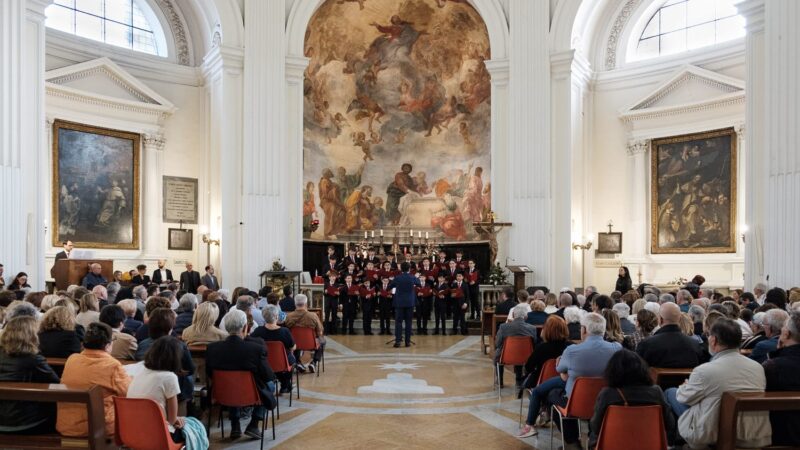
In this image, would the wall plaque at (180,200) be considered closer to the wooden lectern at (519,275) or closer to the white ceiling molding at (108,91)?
the white ceiling molding at (108,91)

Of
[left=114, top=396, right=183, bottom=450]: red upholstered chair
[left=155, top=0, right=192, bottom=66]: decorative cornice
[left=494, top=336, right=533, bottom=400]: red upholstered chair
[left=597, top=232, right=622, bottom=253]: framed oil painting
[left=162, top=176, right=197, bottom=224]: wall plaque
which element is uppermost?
[left=155, top=0, right=192, bottom=66]: decorative cornice

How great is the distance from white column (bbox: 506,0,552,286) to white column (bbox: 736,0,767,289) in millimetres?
5249

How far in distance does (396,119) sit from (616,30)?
7.45 meters

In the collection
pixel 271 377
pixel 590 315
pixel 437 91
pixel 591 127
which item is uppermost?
pixel 437 91

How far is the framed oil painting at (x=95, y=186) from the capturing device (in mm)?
17422

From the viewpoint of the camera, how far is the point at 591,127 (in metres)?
20.6

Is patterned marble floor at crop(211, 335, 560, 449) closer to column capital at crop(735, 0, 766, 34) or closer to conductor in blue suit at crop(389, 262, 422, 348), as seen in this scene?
conductor in blue suit at crop(389, 262, 422, 348)

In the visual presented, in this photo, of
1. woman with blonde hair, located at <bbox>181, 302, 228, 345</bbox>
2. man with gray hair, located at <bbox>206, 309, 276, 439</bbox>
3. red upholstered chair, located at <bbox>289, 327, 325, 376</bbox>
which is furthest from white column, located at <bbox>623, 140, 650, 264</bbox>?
man with gray hair, located at <bbox>206, 309, 276, 439</bbox>

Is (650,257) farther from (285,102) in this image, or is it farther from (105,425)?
(105,425)

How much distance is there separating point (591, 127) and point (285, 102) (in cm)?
927

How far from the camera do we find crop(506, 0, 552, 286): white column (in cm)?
1817

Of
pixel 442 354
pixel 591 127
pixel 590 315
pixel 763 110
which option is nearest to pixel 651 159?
pixel 591 127

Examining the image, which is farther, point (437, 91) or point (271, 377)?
point (437, 91)

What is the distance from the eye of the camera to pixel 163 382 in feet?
15.1
